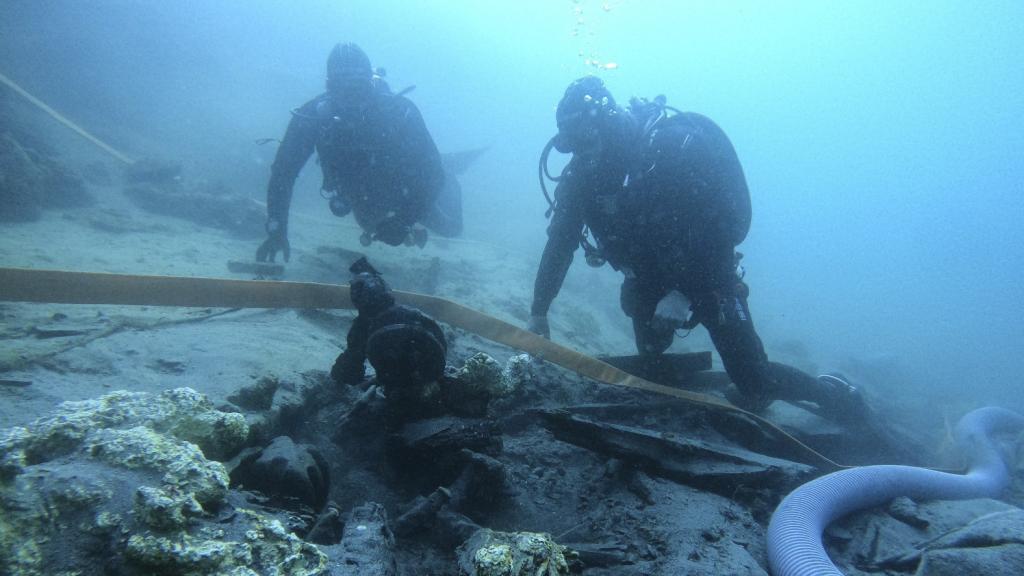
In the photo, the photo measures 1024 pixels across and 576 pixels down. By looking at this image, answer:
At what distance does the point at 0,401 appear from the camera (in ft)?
6.65

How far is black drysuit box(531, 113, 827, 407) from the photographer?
4.29m

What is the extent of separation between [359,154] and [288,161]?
39.3 inches

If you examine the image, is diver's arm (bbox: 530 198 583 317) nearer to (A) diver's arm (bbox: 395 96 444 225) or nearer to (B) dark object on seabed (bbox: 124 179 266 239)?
(A) diver's arm (bbox: 395 96 444 225)

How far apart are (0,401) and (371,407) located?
167 centimetres

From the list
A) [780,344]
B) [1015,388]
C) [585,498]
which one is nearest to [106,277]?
[585,498]

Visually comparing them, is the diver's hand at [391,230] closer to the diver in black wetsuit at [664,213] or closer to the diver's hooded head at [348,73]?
the diver's hooded head at [348,73]

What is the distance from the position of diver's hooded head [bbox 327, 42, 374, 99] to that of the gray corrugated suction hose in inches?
265

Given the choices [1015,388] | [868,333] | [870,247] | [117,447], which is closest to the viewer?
[117,447]

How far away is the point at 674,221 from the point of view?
439 cm

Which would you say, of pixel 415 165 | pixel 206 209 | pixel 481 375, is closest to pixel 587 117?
pixel 481 375

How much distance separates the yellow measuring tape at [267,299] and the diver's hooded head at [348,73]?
3324 millimetres

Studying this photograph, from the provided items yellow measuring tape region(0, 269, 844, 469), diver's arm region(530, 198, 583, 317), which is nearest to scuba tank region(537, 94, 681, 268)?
diver's arm region(530, 198, 583, 317)

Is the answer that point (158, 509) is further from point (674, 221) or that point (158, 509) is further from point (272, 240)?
point (272, 240)

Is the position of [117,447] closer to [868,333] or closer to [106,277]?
[106,277]
